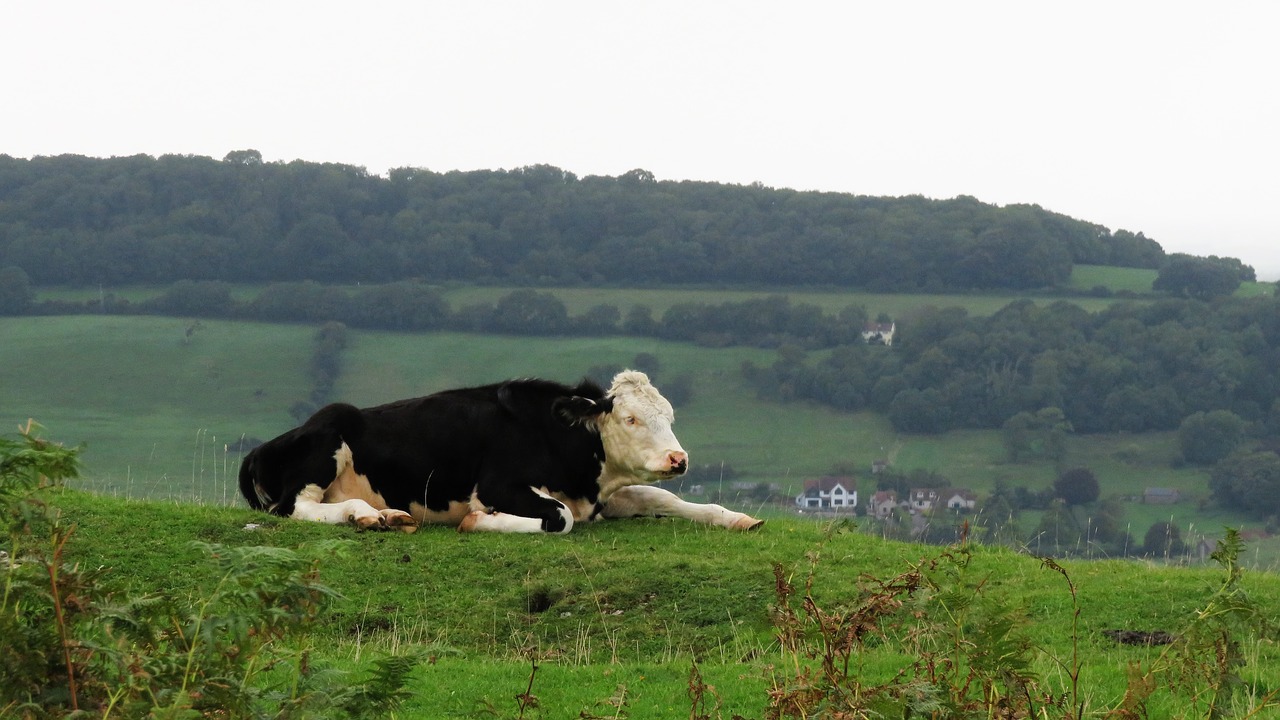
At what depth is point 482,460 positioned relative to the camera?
14.2 meters

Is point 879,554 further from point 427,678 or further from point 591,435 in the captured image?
point 427,678

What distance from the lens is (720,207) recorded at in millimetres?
166125

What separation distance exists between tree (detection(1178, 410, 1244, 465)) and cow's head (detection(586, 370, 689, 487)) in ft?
337

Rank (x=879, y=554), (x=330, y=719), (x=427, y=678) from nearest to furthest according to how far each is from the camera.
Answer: (x=330, y=719) → (x=427, y=678) → (x=879, y=554)

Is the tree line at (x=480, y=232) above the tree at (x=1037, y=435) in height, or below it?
above

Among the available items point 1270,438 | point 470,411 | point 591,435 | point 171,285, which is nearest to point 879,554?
point 591,435

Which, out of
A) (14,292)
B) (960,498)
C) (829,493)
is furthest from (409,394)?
(960,498)

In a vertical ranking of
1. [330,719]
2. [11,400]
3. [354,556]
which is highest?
[330,719]

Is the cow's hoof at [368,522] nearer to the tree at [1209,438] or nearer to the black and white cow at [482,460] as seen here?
the black and white cow at [482,460]

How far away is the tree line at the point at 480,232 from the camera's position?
14238 cm

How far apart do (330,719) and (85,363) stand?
117 meters

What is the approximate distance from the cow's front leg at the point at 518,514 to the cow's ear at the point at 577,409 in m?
0.86

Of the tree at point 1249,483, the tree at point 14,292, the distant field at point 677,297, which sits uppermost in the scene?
the distant field at point 677,297

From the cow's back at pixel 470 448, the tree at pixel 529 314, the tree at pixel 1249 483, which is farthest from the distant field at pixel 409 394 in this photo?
the cow's back at pixel 470 448
